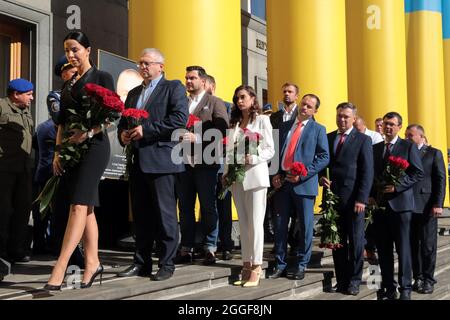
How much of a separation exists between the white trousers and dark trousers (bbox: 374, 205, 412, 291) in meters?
1.59

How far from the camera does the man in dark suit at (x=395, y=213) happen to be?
6.84 metres

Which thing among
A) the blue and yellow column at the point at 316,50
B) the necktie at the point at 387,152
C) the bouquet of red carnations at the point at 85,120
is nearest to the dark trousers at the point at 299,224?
the necktie at the point at 387,152

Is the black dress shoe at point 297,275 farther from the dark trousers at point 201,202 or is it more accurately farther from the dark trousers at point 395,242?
the dark trousers at point 395,242

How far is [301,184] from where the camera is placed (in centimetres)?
671

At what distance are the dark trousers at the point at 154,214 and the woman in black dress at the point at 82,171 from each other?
62 cm

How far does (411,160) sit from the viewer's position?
7109mm

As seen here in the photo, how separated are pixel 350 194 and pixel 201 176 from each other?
5.20ft

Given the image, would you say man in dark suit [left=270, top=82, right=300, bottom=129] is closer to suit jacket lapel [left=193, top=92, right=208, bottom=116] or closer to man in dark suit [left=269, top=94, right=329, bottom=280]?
man in dark suit [left=269, top=94, right=329, bottom=280]

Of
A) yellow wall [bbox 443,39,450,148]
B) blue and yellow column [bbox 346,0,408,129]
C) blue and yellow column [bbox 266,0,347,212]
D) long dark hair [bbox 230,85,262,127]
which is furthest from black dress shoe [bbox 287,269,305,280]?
yellow wall [bbox 443,39,450,148]

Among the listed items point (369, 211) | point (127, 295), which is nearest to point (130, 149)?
point (127, 295)

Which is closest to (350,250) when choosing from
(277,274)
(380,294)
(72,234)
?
(380,294)

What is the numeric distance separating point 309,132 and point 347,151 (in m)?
0.45

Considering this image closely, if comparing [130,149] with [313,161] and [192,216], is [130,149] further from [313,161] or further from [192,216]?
[313,161]

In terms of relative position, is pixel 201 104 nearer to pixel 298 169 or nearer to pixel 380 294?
pixel 298 169
